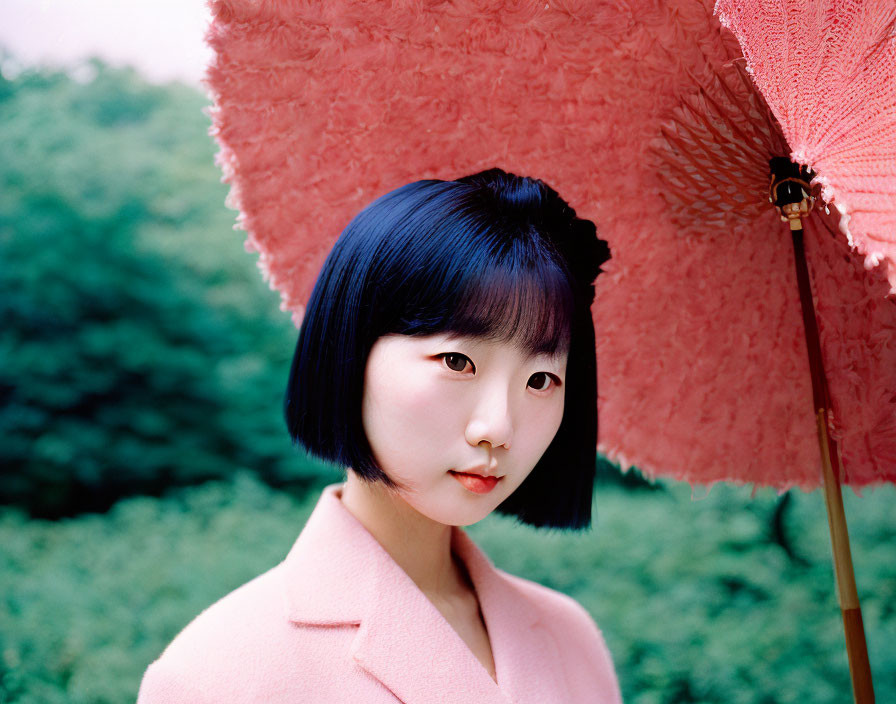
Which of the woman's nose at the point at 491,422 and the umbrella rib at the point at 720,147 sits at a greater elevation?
the umbrella rib at the point at 720,147

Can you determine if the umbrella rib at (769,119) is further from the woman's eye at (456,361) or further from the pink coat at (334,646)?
the pink coat at (334,646)

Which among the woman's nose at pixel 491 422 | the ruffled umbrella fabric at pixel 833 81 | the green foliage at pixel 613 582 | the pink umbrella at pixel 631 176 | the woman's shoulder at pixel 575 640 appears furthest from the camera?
the green foliage at pixel 613 582

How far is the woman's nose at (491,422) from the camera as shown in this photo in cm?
90

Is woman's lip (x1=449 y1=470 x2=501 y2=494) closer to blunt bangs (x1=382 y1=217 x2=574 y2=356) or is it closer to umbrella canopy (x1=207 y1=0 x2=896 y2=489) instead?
blunt bangs (x1=382 y1=217 x2=574 y2=356)

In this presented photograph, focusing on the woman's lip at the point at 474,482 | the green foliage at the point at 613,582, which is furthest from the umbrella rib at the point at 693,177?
the green foliage at the point at 613,582

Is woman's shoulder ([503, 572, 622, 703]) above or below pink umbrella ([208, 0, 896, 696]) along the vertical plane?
below

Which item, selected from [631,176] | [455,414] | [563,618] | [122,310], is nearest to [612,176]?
[631,176]

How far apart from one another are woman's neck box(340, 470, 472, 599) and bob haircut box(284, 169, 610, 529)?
0.30 feet

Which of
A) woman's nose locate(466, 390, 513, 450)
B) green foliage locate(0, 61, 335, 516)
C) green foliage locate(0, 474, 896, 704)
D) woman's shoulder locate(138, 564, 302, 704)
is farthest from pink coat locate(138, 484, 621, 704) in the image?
green foliage locate(0, 61, 335, 516)

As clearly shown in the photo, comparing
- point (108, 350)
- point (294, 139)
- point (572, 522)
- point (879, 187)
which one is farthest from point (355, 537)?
point (108, 350)

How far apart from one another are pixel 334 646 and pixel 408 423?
0.28 metres

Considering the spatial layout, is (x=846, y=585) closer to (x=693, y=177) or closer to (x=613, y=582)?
(x=693, y=177)

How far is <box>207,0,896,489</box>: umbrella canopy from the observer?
1.02 meters

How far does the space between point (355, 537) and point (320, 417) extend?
0.16 meters
